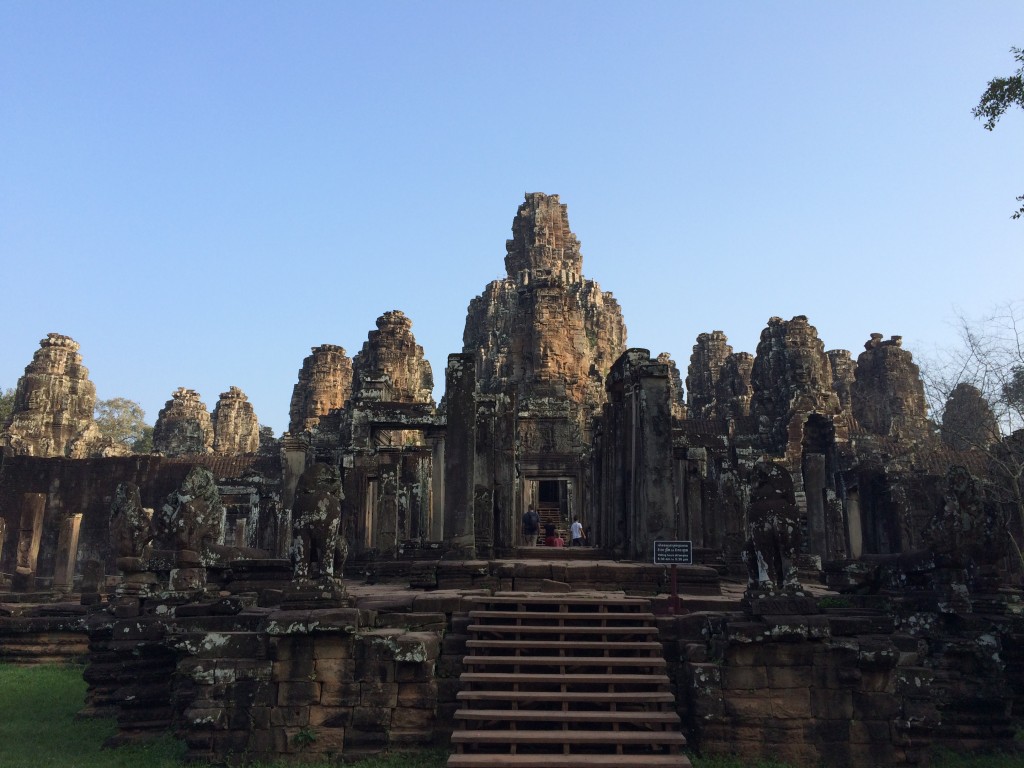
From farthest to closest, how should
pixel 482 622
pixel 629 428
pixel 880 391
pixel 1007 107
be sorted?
pixel 880 391 < pixel 629 428 < pixel 1007 107 < pixel 482 622

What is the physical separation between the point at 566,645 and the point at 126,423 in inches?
2009

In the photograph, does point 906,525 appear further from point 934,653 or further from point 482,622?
point 482,622

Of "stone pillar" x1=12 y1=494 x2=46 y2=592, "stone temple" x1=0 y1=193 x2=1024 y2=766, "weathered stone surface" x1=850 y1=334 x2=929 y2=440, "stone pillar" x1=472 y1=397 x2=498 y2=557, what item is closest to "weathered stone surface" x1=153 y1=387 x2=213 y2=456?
"stone temple" x1=0 y1=193 x2=1024 y2=766

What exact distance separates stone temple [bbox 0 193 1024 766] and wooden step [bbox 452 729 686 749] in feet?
0.10

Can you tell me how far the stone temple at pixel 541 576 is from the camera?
7617 mm

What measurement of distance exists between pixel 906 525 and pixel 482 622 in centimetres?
1710

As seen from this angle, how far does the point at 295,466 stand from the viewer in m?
21.9

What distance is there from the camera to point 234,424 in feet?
145

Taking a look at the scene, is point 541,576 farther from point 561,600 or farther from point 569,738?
point 569,738

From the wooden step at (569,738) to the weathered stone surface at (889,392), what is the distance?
28.7 meters

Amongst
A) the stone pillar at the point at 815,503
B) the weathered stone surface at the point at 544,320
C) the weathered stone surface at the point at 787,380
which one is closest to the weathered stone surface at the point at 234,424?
the weathered stone surface at the point at 544,320

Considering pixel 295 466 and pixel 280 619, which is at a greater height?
pixel 295 466

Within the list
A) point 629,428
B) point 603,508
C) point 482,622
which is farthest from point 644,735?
point 603,508

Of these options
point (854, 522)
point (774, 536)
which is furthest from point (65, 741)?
point (854, 522)
